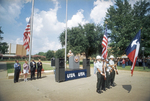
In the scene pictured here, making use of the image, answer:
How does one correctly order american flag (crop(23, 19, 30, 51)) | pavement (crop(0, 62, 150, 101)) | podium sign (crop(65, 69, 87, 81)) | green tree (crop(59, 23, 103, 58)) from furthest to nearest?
1. green tree (crop(59, 23, 103, 58))
2. american flag (crop(23, 19, 30, 51))
3. podium sign (crop(65, 69, 87, 81))
4. pavement (crop(0, 62, 150, 101))

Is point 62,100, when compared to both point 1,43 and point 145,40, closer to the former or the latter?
point 1,43

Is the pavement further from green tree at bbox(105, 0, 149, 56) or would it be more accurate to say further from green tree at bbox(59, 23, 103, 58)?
green tree at bbox(59, 23, 103, 58)

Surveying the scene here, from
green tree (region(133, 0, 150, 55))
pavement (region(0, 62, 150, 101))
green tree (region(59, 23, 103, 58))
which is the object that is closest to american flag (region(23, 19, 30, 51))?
pavement (region(0, 62, 150, 101))

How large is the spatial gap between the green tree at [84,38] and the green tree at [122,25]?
13.2ft

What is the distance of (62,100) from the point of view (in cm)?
454

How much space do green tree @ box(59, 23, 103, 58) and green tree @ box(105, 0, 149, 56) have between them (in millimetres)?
4015

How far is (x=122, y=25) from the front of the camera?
25.4 m

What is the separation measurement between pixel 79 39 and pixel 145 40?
15.7 metres

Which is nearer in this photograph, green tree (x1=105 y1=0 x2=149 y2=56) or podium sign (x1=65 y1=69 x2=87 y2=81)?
podium sign (x1=65 y1=69 x2=87 y2=81)

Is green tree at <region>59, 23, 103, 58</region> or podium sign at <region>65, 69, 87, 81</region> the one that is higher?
green tree at <region>59, 23, 103, 58</region>

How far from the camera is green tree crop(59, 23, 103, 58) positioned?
28645 mm

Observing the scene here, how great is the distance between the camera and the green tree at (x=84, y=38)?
94.0 ft

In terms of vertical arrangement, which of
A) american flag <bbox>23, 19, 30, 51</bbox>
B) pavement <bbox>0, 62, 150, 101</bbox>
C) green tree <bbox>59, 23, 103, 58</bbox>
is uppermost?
green tree <bbox>59, 23, 103, 58</bbox>

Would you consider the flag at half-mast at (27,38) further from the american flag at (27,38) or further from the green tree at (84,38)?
the green tree at (84,38)
